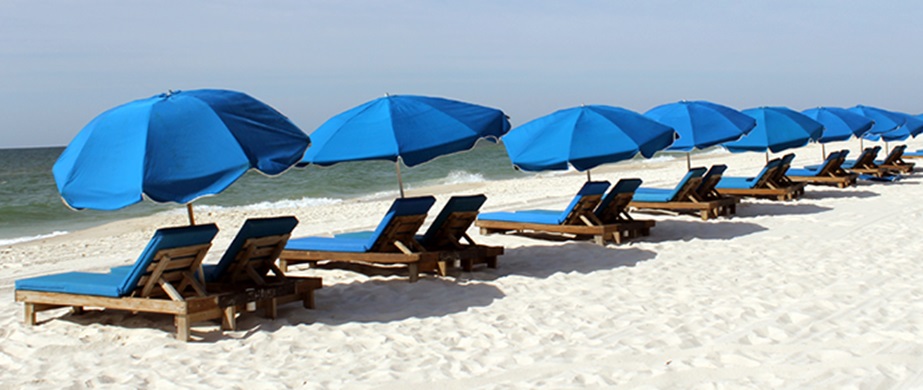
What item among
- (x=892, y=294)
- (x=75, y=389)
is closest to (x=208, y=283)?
(x=75, y=389)

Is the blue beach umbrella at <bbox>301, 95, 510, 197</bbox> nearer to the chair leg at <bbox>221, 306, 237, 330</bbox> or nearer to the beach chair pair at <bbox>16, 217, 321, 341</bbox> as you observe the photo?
the beach chair pair at <bbox>16, 217, 321, 341</bbox>

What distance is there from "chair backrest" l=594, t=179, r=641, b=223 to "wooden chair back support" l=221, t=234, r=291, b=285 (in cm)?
460

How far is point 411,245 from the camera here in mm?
8219

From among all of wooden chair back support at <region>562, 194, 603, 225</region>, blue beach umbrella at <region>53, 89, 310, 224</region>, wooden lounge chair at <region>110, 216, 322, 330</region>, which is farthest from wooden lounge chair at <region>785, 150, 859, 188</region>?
blue beach umbrella at <region>53, 89, 310, 224</region>

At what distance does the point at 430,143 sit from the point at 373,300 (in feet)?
4.44

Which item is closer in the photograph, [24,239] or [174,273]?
[174,273]

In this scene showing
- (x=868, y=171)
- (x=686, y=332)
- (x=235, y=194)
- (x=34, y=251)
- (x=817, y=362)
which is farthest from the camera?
(x=235, y=194)

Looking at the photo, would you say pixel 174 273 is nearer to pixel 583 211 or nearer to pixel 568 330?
pixel 568 330

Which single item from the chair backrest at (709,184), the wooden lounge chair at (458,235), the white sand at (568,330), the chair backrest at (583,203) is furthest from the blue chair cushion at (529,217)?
the chair backrest at (709,184)

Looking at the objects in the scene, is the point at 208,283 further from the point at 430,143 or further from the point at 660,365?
the point at 660,365

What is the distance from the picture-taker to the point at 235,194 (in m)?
30.3

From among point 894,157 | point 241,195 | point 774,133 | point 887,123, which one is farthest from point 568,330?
point 241,195

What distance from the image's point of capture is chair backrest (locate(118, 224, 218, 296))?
5.76 metres

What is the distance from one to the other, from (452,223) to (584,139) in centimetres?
169
